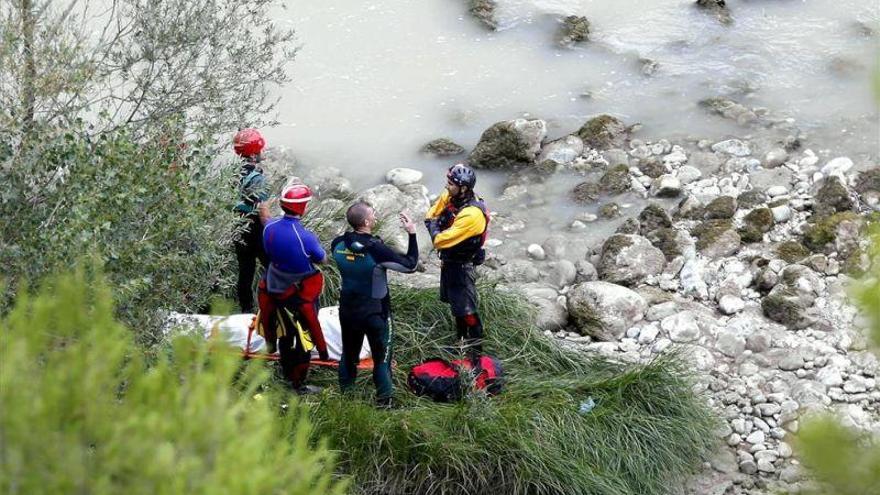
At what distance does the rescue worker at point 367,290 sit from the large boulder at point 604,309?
2.32 m

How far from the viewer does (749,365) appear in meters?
9.04

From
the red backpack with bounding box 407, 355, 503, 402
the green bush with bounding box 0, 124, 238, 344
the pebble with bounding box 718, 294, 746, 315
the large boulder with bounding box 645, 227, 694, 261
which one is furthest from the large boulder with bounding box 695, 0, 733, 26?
the green bush with bounding box 0, 124, 238, 344

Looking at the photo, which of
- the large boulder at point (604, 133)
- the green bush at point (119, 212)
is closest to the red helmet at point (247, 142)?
the green bush at point (119, 212)

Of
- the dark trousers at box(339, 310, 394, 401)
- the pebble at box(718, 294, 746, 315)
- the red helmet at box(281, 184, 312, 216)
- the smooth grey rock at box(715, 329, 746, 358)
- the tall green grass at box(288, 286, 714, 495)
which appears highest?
the red helmet at box(281, 184, 312, 216)

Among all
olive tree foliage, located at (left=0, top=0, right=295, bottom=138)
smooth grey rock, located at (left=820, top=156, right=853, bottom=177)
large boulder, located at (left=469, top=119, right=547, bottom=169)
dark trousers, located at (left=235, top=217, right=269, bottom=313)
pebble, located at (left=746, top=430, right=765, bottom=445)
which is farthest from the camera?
large boulder, located at (left=469, top=119, right=547, bottom=169)

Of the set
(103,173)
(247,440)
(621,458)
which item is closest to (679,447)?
(621,458)

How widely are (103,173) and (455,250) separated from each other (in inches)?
111

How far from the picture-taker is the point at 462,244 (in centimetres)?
807

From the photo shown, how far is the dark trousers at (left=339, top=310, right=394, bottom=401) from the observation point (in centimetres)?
771

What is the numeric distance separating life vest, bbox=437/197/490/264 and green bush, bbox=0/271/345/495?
5.17 meters

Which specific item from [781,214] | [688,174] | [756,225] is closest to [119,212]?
[756,225]

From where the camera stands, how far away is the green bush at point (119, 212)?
5723 mm

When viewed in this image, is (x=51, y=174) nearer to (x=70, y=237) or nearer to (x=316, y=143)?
(x=70, y=237)

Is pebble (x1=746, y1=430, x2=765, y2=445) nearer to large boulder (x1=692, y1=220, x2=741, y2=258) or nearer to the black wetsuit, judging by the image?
the black wetsuit
